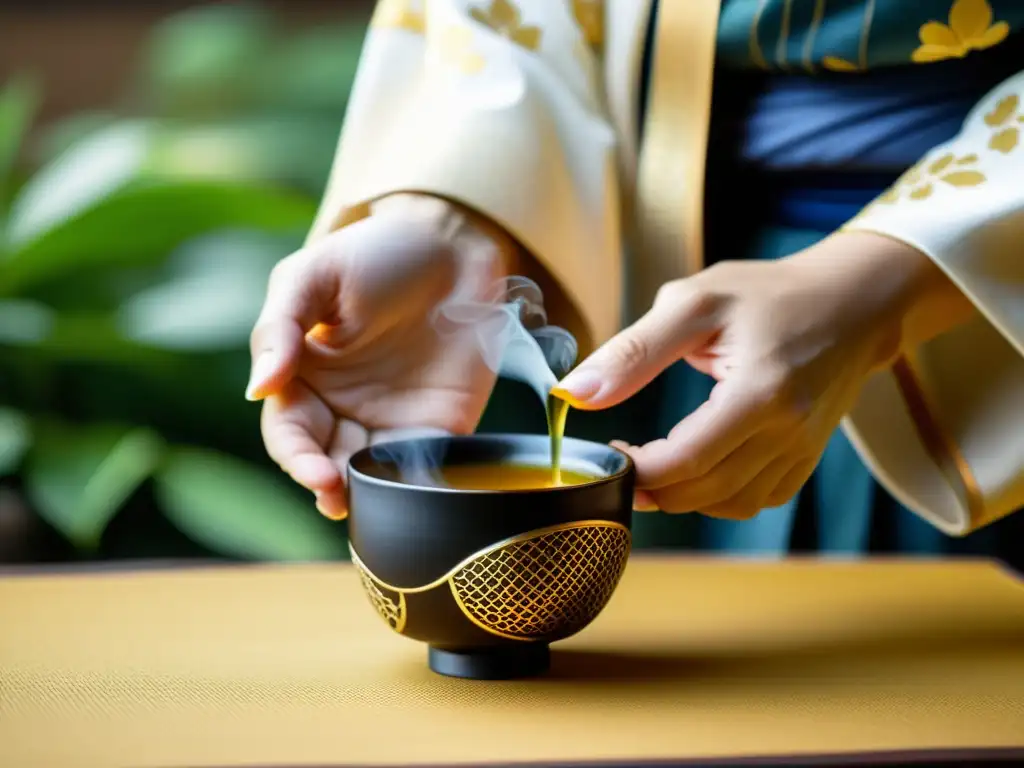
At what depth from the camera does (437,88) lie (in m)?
1.01

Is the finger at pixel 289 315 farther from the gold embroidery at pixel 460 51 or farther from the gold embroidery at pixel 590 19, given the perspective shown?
the gold embroidery at pixel 590 19

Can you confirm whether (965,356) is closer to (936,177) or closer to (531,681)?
(936,177)

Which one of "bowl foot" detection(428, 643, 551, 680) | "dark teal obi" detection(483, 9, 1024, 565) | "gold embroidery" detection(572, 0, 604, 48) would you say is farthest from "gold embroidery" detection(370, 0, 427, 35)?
"bowl foot" detection(428, 643, 551, 680)

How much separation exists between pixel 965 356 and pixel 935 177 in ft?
0.55

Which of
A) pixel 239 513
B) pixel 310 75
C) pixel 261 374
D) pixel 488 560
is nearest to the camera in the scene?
pixel 488 560

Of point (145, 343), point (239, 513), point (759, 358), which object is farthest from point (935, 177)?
point (145, 343)

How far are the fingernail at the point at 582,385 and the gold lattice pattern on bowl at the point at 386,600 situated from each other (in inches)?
6.1

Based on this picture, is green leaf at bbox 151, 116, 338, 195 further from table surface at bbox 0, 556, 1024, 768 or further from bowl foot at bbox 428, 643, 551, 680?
bowl foot at bbox 428, 643, 551, 680

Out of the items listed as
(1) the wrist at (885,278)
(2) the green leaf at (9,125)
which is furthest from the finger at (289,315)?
(2) the green leaf at (9,125)

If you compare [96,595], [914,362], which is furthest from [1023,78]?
[96,595]

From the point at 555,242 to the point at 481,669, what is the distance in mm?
385

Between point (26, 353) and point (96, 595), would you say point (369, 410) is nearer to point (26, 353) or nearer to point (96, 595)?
point (96, 595)

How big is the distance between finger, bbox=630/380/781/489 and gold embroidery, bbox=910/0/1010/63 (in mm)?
328

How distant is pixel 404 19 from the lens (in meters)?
1.09
